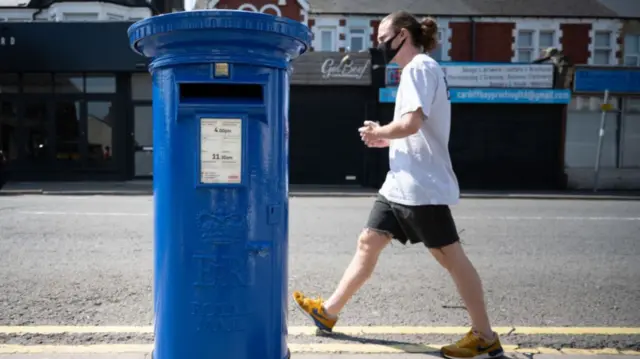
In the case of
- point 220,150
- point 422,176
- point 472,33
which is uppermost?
point 472,33

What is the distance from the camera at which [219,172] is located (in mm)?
2123

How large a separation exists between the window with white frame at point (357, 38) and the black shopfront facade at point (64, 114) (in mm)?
7484

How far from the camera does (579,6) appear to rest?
19.7 m

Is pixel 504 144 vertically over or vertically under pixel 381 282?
over

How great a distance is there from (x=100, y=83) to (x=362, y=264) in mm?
14736

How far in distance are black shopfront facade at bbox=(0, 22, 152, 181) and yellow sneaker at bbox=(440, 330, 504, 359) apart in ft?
47.3

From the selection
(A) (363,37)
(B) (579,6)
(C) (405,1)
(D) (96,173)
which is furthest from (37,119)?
(B) (579,6)

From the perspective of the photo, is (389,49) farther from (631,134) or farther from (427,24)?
(631,134)

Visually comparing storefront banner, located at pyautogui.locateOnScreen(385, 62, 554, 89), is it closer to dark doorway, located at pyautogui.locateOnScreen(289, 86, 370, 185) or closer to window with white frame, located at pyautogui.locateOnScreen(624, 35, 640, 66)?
dark doorway, located at pyautogui.locateOnScreen(289, 86, 370, 185)

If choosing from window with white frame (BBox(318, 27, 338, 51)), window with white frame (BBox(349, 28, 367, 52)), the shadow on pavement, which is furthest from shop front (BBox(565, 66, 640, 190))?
the shadow on pavement

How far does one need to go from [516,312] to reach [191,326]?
2.70 metres

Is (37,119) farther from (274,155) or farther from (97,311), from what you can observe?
(274,155)

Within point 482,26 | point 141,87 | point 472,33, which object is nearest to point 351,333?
point 141,87

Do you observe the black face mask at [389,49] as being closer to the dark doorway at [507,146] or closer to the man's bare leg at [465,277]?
the man's bare leg at [465,277]
